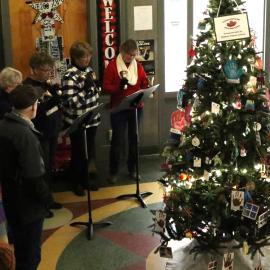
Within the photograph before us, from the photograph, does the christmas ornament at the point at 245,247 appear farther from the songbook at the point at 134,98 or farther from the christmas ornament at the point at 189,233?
the songbook at the point at 134,98

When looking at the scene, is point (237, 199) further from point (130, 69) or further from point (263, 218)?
point (130, 69)

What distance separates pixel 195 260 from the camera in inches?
144

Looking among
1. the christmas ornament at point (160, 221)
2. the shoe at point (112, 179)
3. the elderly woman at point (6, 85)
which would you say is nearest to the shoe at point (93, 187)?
the shoe at point (112, 179)

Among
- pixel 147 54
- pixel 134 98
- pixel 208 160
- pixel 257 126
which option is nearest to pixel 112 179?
pixel 134 98

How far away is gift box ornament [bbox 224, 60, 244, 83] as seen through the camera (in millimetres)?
3391

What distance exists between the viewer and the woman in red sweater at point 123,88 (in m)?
5.13

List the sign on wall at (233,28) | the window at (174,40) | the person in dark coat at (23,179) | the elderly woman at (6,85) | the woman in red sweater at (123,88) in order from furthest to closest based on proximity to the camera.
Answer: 1. the window at (174,40)
2. the woman in red sweater at (123,88)
3. the elderly woman at (6,85)
4. the sign on wall at (233,28)
5. the person in dark coat at (23,179)

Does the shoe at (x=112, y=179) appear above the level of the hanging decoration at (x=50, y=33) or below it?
below

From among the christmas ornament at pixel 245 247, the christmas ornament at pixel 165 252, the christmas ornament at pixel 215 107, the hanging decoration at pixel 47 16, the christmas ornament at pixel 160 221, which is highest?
the hanging decoration at pixel 47 16

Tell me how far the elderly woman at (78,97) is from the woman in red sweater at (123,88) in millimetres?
228

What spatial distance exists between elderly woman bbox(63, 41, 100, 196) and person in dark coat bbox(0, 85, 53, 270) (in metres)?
1.54

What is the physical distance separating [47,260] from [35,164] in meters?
1.14

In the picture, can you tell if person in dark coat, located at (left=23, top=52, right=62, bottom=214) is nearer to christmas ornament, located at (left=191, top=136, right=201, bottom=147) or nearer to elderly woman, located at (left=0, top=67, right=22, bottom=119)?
elderly woman, located at (left=0, top=67, right=22, bottom=119)

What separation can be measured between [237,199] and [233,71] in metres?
0.83
